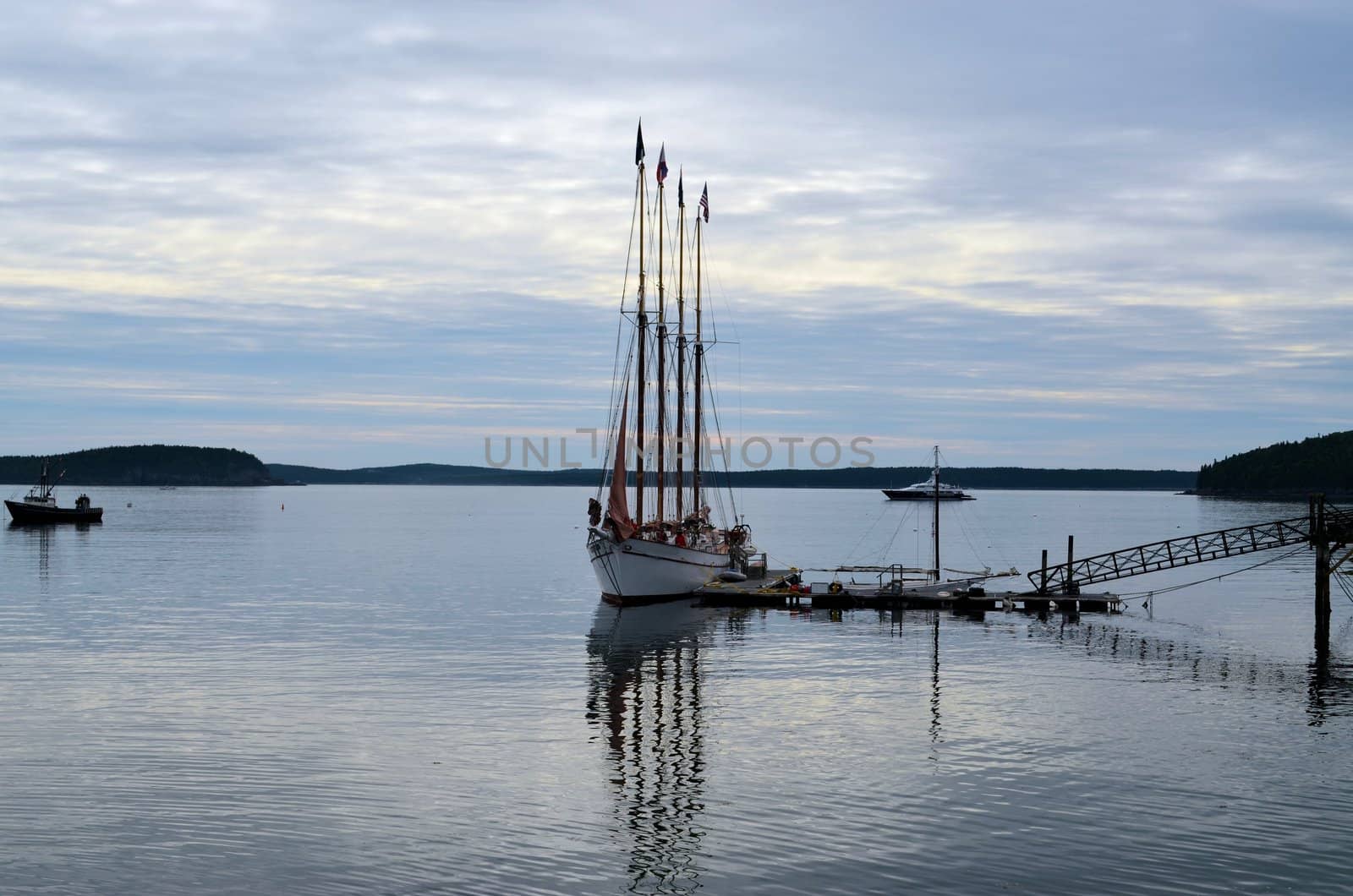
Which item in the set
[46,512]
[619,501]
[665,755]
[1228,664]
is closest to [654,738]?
[665,755]

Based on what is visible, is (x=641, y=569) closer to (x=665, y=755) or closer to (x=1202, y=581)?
(x=665, y=755)

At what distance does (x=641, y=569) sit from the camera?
7544cm

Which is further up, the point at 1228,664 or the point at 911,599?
the point at 911,599

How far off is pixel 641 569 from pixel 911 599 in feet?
52.5

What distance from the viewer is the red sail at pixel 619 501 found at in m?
71.5

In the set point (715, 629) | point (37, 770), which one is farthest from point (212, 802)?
Result: point (715, 629)

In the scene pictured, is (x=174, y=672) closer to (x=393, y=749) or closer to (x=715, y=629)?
(x=393, y=749)

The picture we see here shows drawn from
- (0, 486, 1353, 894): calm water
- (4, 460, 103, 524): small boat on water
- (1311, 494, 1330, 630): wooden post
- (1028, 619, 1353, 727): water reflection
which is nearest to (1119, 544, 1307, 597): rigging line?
(0, 486, 1353, 894): calm water

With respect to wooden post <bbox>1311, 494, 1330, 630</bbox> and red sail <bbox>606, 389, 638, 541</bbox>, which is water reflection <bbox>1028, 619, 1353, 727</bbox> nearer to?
wooden post <bbox>1311, 494, 1330, 630</bbox>

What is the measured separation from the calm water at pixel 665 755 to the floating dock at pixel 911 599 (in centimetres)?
513

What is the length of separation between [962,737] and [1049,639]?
26.7m

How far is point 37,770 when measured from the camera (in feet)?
100.0

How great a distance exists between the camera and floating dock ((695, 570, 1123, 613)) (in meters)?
72.2

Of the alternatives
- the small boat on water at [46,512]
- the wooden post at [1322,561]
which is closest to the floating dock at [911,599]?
the wooden post at [1322,561]
